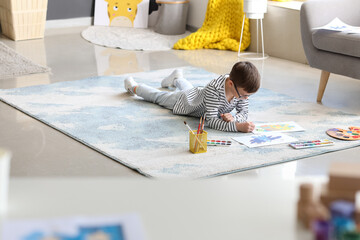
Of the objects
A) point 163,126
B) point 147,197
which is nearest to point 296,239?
point 147,197

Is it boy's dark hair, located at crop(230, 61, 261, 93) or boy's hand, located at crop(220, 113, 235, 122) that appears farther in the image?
boy's hand, located at crop(220, 113, 235, 122)

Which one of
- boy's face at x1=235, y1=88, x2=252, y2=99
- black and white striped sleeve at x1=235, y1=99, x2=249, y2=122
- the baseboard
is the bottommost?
the baseboard

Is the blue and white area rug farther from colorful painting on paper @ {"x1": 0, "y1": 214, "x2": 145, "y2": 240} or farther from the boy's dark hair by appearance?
colorful painting on paper @ {"x1": 0, "y1": 214, "x2": 145, "y2": 240}

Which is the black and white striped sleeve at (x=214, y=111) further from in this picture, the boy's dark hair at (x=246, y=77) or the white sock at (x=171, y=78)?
the white sock at (x=171, y=78)

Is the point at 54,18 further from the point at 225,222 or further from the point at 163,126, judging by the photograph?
the point at 225,222

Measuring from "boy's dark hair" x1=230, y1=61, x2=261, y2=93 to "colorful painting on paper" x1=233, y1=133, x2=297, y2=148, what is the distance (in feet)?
0.78

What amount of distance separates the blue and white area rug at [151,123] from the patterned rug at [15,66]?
17.0 inches

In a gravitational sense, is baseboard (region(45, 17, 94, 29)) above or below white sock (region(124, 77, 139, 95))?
below

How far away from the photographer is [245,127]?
2.96 meters

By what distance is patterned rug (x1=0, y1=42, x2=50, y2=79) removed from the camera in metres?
4.16

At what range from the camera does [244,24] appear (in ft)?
16.7

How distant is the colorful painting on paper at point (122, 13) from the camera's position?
19.9 feet

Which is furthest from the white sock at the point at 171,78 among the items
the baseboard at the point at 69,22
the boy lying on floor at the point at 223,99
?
the baseboard at the point at 69,22

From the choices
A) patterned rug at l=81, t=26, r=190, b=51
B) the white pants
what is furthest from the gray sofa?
patterned rug at l=81, t=26, r=190, b=51
